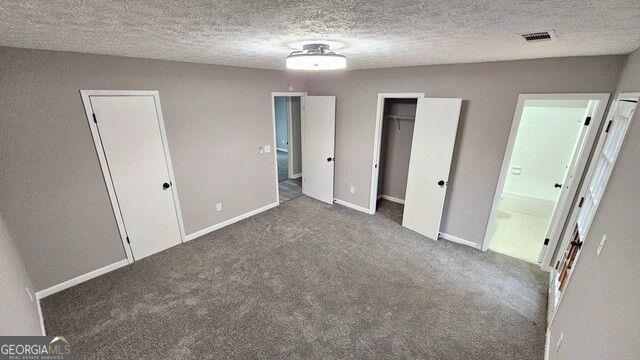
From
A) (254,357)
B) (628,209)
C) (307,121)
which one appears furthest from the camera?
(307,121)

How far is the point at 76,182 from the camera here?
2.54 m

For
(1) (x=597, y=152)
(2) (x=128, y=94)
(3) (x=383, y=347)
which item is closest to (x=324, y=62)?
(2) (x=128, y=94)

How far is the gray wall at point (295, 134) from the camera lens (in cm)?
575

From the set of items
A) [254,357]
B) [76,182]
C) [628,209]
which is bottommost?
[254,357]

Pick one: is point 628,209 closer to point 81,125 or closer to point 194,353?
point 194,353

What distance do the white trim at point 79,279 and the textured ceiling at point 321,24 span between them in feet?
7.44

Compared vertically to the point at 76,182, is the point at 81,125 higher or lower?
higher

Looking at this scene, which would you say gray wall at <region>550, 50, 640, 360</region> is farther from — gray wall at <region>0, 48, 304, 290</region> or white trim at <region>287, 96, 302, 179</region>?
white trim at <region>287, 96, 302, 179</region>

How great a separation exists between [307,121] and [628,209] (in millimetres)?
4017

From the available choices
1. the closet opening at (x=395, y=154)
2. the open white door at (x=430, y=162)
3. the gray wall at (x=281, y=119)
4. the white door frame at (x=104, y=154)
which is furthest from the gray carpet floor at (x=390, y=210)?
the gray wall at (x=281, y=119)

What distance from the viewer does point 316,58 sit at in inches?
75.5

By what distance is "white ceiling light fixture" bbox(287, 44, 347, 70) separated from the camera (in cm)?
190

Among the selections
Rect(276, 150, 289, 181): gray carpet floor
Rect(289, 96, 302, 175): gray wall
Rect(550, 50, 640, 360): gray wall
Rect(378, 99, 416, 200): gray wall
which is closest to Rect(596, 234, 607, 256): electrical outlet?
Rect(550, 50, 640, 360): gray wall

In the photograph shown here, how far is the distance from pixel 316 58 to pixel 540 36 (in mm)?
1461
